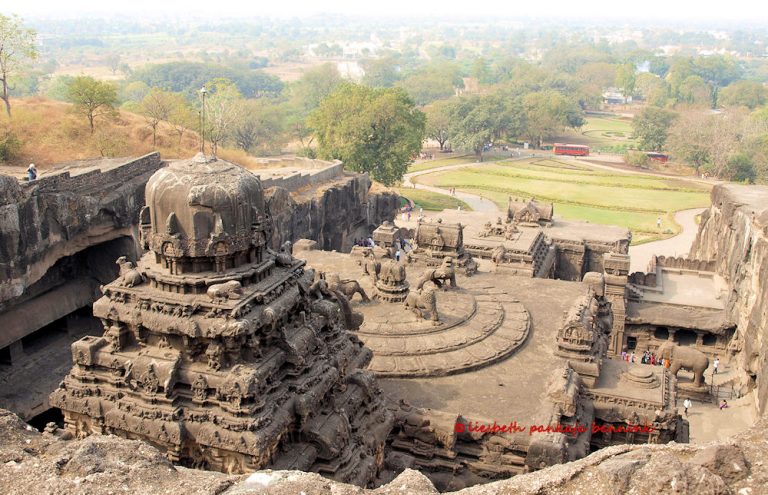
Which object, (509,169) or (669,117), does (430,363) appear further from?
(669,117)

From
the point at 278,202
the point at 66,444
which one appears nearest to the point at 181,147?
the point at 278,202

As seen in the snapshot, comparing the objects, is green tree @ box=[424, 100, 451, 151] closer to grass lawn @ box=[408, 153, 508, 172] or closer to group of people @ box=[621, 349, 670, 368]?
grass lawn @ box=[408, 153, 508, 172]

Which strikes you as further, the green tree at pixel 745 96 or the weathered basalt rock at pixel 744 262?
the green tree at pixel 745 96

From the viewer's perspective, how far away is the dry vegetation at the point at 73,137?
44625 mm

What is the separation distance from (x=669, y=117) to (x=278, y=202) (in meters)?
76.6

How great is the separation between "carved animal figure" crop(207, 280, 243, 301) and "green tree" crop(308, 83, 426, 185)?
49.7 meters

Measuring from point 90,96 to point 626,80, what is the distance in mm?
142038

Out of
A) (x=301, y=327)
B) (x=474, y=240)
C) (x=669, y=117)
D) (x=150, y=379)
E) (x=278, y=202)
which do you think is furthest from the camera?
(x=669, y=117)

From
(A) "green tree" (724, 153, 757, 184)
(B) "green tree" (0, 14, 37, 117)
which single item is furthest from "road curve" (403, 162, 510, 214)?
(B) "green tree" (0, 14, 37, 117)

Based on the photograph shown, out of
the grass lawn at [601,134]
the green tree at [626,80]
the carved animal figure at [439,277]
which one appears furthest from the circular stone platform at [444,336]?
the green tree at [626,80]

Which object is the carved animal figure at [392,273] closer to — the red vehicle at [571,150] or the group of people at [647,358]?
the group of people at [647,358]

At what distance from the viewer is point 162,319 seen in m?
13.8

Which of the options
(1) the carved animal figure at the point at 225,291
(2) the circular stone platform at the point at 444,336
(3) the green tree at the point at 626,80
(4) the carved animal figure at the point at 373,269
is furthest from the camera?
(3) the green tree at the point at 626,80

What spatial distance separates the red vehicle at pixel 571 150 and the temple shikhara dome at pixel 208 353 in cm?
9188
